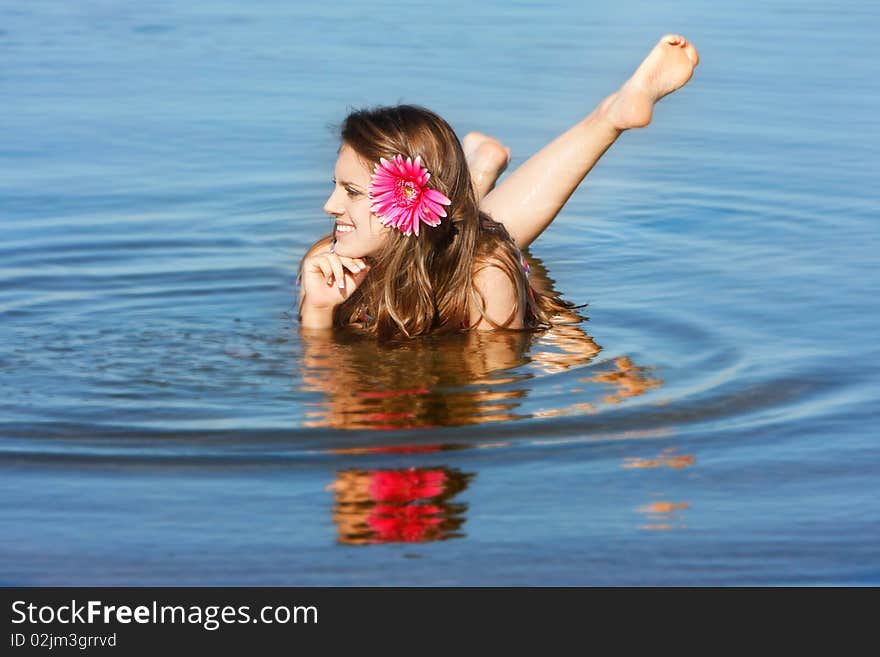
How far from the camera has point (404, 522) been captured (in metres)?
3.89

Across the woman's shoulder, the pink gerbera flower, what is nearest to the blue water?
the woman's shoulder

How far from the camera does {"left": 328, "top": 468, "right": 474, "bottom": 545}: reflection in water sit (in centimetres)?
383

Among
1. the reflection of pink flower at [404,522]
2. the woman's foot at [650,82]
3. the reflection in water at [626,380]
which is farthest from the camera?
the woman's foot at [650,82]

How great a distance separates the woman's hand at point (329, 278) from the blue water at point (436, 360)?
0.19 metres

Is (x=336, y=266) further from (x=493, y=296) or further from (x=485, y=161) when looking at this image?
(x=485, y=161)

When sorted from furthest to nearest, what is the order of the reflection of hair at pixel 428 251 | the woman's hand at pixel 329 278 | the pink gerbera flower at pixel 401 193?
the woman's hand at pixel 329 278 → the reflection of hair at pixel 428 251 → the pink gerbera flower at pixel 401 193

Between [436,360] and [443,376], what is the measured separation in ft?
0.74

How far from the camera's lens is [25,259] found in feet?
22.4

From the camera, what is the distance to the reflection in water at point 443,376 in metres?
4.74

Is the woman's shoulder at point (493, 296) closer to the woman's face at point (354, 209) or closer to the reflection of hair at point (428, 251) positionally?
the reflection of hair at point (428, 251)

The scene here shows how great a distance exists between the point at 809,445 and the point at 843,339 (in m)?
1.25

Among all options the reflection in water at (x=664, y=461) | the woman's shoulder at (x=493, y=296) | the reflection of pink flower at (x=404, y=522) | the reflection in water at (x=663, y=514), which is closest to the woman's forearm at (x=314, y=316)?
the woman's shoulder at (x=493, y=296)

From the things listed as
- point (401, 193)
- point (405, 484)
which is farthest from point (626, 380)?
point (405, 484)

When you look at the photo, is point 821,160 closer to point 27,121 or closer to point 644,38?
point 644,38
